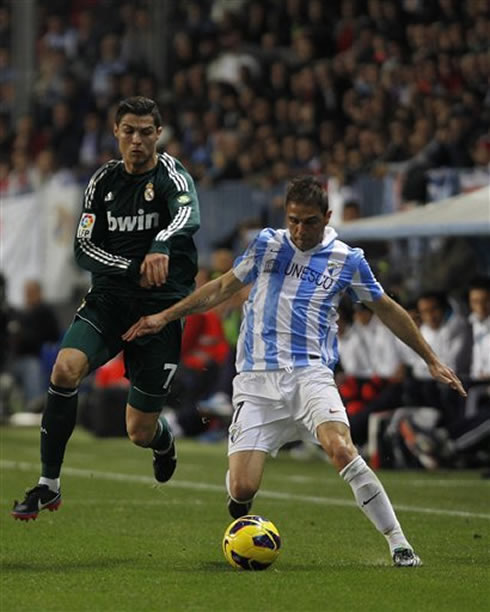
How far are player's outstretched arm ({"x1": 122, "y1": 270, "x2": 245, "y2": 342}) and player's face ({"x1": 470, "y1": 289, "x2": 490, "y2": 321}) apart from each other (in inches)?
279

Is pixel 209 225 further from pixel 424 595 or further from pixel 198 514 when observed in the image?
pixel 424 595

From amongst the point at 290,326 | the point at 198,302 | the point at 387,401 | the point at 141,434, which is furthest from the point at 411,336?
the point at 387,401

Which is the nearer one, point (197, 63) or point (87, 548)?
point (87, 548)

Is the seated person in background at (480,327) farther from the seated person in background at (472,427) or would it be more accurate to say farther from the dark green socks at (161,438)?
the dark green socks at (161,438)

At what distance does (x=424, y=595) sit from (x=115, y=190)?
3279mm

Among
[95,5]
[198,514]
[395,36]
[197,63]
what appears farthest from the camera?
[95,5]

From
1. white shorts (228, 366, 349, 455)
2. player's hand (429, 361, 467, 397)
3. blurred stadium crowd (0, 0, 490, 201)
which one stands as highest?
blurred stadium crowd (0, 0, 490, 201)

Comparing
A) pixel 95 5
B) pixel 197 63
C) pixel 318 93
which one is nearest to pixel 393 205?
pixel 318 93

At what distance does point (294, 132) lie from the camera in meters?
22.5

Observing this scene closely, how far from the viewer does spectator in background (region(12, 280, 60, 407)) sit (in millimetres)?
24172

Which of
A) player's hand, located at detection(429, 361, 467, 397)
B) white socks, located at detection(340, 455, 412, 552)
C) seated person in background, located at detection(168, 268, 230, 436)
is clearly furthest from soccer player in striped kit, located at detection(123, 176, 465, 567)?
seated person in background, located at detection(168, 268, 230, 436)

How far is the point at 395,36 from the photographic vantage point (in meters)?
22.5

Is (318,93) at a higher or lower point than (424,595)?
higher

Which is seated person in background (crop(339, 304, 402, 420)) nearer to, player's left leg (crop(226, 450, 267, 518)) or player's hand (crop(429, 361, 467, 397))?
player's left leg (crop(226, 450, 267, 518))
